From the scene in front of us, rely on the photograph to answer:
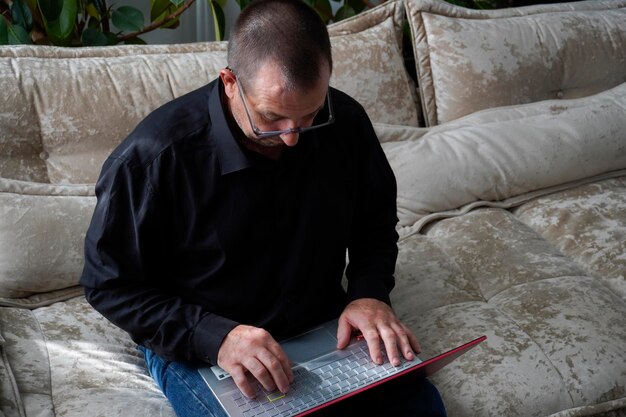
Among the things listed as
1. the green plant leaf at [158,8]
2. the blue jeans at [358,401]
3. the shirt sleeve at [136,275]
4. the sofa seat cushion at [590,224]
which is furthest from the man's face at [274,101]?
the green plant leaf at [158,8]

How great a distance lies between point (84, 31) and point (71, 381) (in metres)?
1.33

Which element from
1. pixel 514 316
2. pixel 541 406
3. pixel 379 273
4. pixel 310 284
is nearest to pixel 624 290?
pixel 514 316

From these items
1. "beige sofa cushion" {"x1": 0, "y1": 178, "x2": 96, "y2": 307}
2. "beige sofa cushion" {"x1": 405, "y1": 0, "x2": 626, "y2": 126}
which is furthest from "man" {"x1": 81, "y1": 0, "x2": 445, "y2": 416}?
"beige sofa cushion" {"x1": 405, "y1": 0, "x2": 626, "y2": 126}

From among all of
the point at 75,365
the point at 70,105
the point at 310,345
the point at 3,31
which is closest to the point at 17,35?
the point at 3,31

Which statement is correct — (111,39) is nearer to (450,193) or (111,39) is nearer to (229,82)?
(450,193)

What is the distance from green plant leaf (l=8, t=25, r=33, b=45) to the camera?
2359 mm

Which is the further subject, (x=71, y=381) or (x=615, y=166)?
(x=615, y=166)

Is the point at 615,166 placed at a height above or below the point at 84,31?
below

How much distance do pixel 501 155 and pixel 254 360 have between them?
44.0 inches

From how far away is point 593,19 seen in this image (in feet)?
8.50

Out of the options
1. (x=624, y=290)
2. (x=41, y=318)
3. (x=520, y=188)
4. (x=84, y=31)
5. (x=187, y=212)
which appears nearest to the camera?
(x=187, y=212)

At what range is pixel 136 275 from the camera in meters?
1.43

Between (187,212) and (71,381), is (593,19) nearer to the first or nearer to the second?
(187,212)

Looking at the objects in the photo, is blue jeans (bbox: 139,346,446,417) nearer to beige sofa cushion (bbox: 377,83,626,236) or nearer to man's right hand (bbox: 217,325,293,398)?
man's right hand (bbox: 217,325,293,398)
